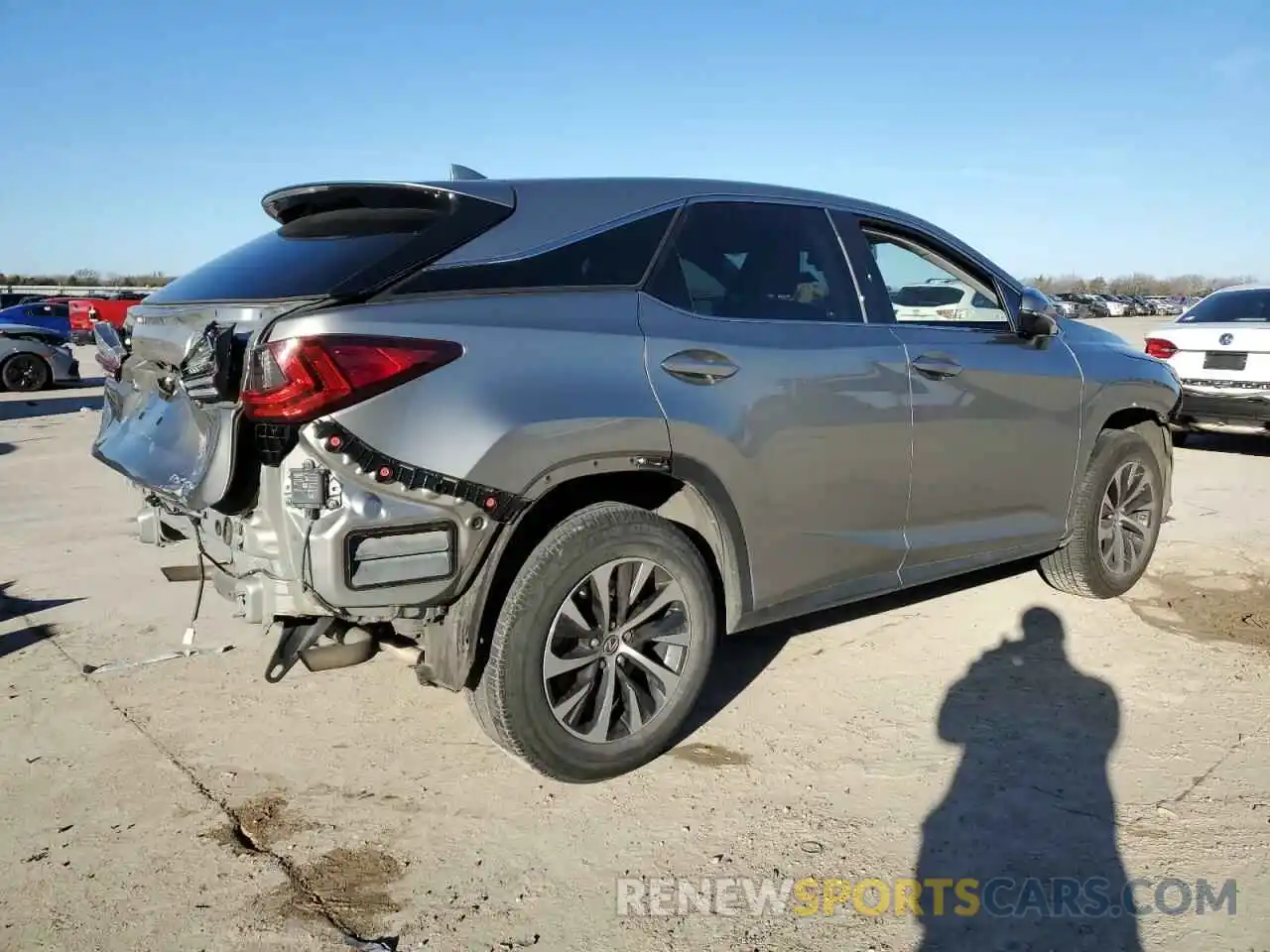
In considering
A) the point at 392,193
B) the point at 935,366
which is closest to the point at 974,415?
the point at 935,366

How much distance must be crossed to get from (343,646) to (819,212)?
245 cm

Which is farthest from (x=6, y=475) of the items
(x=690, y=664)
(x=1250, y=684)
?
(x=1250, y=684)

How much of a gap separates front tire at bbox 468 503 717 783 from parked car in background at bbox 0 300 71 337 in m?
25.2

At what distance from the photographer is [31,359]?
57.6ft

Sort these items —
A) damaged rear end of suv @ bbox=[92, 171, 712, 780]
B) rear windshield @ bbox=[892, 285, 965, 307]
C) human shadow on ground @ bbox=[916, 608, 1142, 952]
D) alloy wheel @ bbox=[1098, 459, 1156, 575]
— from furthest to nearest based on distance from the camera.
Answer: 1. alloy wheel @ bbox=[1098, 459, 1156, 575]
2. rear windshield @ bbox=[892, 285, 965, 307]
3. damaged rear end of suv @ bbox=[92, 171, 712, 780]
4. human shadow on ground @ bbox=[916, 608, 1142, 952]

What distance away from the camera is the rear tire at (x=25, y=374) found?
17375 mm

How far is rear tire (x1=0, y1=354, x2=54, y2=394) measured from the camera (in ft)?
57.0

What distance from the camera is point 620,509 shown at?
3.24m

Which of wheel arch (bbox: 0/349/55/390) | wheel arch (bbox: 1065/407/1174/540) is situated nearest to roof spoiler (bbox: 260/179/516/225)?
wheel arch (bbox: 1065/407/1174/540)

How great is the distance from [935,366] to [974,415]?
320 mm

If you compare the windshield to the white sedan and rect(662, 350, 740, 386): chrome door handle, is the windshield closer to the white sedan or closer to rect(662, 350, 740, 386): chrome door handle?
the white sedan

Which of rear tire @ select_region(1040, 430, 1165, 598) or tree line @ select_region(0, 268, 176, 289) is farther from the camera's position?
tree line @ select_region(0, 268, 176, 289)

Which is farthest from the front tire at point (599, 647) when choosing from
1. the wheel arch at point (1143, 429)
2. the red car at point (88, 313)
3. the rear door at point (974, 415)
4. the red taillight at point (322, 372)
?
the red car at point (88, 313)

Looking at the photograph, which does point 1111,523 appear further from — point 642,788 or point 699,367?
point 642,788
